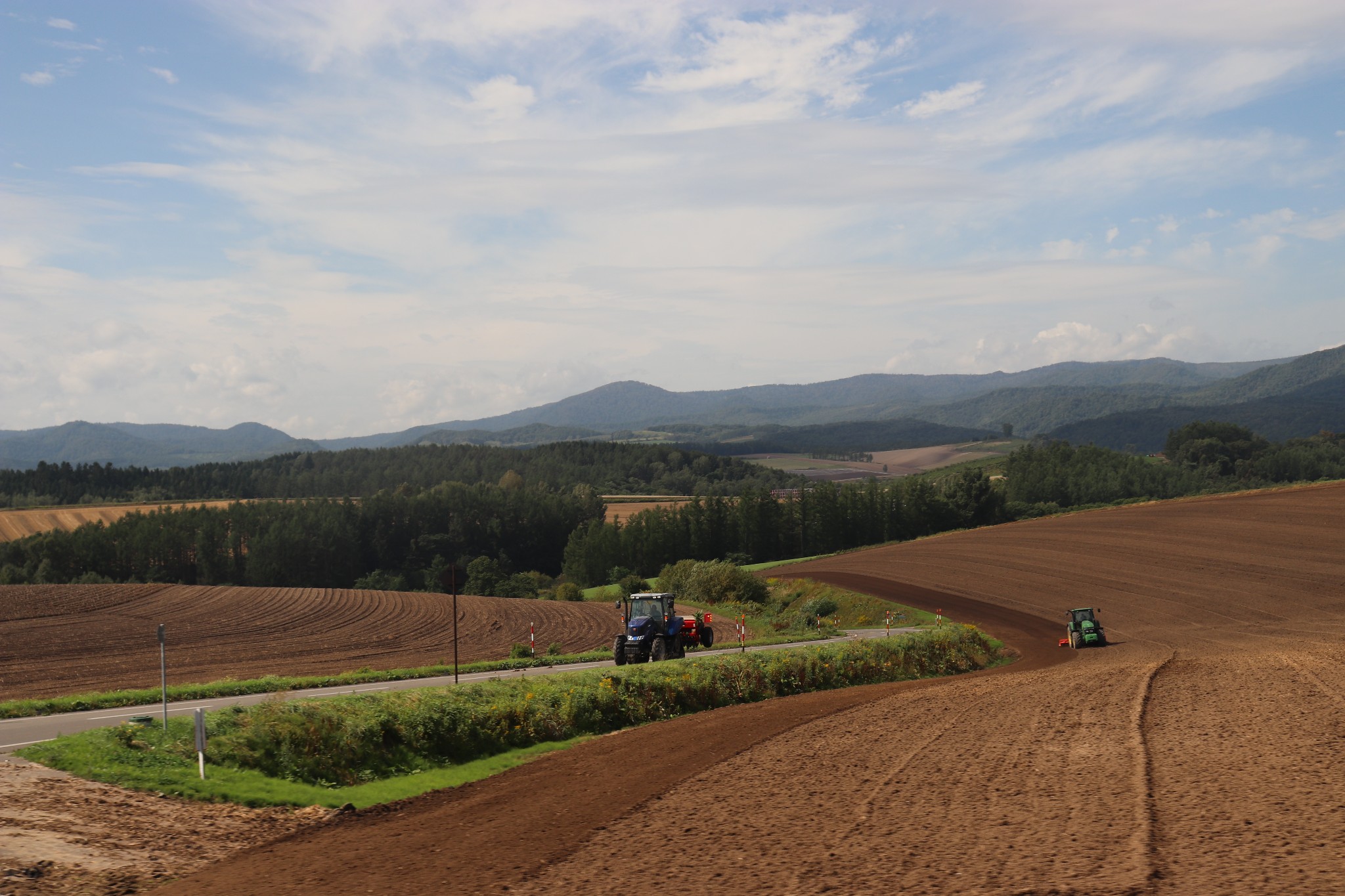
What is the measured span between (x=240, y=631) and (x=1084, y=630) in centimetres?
4241

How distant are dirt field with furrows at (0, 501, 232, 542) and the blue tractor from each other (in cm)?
9937

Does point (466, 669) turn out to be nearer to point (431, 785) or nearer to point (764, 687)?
point (764, 687)

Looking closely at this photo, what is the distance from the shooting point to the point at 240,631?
50.1 m

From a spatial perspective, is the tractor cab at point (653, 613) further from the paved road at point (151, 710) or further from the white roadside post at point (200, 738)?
the white roadside post at point (200, 738)

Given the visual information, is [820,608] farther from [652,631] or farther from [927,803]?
[927,803]

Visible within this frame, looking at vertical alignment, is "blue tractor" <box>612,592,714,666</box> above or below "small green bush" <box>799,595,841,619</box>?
above

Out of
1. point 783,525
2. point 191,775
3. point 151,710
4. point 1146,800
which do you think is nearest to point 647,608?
point 151,710

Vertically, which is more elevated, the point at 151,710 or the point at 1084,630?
the point at 151,710

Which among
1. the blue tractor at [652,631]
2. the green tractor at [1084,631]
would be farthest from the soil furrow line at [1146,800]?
the green tractor at [1084,631]

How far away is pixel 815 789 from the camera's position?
40.6 feet

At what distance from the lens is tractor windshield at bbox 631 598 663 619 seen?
3019 centimetres

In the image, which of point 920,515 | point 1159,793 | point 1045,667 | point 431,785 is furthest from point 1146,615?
point 920,515

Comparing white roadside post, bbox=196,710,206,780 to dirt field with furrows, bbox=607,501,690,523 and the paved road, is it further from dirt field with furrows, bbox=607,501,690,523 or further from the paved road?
dirt field with furrows, bbox=607,501,690,523

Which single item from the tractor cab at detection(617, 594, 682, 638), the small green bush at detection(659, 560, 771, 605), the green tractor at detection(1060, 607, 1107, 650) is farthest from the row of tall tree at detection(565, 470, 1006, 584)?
the tractor cab at detection(617, 594, 682, 638)
